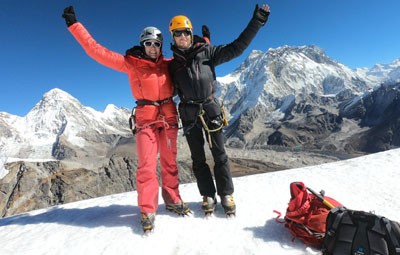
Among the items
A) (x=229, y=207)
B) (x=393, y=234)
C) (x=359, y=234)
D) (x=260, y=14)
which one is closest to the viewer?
(x=393, y=234)

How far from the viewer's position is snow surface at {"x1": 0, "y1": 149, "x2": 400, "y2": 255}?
5.25 metres

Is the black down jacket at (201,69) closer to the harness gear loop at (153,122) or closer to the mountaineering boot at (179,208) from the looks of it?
the harness gear loop at (153,122)

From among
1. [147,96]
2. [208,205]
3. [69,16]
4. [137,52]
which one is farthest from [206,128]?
[69,16]

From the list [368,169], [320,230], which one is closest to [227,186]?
[320,230]

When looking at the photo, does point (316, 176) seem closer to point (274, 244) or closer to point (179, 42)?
point (274, 244)

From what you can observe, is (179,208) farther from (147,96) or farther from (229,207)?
(147,96)

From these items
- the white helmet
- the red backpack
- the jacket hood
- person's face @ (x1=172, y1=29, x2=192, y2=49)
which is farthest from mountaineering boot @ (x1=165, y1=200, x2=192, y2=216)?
the white helmet

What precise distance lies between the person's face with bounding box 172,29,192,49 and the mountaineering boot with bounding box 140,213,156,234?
134 inches

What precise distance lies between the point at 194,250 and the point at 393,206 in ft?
14.5

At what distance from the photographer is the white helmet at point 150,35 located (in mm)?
6087

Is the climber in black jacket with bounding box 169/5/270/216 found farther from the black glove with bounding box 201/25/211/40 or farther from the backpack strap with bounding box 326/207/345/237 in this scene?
the backpack strap with bounding box 326/207/345/237

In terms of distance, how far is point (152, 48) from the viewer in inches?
243

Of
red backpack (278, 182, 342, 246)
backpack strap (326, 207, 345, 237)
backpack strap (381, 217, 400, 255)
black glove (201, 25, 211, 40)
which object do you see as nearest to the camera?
backpack strap (381, 217, 400, 255)

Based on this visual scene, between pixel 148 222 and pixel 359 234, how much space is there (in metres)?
3.54
